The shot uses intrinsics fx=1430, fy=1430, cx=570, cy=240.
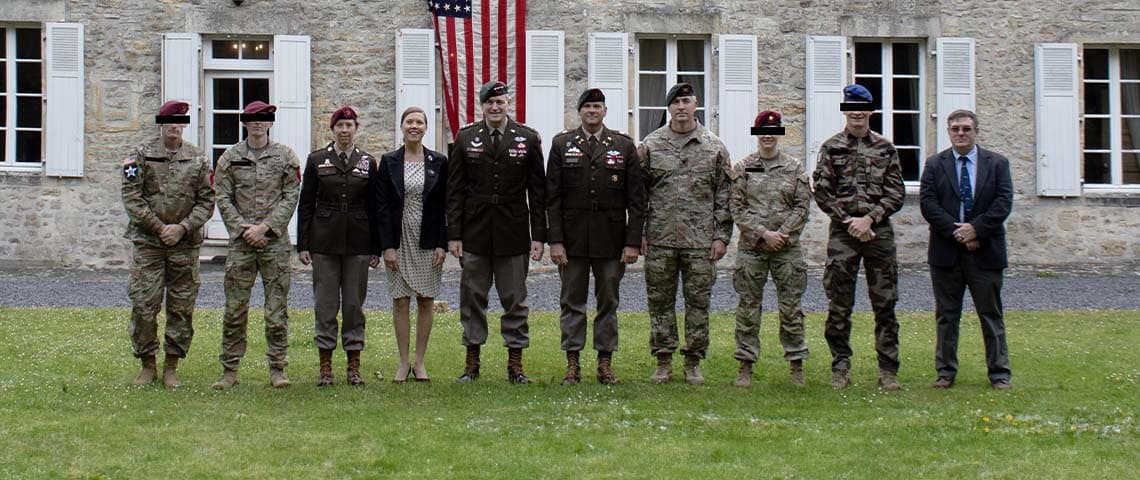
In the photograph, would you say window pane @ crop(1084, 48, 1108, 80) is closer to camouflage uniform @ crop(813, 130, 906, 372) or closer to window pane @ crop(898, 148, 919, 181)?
window pane @ crop(898, 148, 919, 181)

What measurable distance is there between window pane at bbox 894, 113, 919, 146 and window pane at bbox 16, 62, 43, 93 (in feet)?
33.0

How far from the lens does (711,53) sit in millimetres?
16812

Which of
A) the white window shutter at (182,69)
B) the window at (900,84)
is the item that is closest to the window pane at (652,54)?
the window at (900,84)

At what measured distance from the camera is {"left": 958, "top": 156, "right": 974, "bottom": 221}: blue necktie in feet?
29.4

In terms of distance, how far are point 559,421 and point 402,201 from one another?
2083mm

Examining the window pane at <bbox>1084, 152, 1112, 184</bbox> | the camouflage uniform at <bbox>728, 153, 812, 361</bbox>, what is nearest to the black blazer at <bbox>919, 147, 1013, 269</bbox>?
the camouflage uniform at <bbox>728, 153, 812, 361</bbox>

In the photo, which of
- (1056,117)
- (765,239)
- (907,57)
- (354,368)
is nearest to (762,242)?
(765,239)

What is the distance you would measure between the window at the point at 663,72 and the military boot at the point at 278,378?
343 inches

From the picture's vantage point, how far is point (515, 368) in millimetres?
8906

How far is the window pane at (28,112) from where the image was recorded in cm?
1653

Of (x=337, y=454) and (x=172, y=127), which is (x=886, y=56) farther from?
(x=337, y=454)

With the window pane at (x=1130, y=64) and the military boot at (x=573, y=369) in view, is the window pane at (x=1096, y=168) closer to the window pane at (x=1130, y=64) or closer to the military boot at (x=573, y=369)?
the window pane at (x=1130, y=64)

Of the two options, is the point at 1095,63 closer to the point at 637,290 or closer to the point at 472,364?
the point at 637,290

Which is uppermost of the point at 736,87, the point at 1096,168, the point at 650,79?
the point at 650,79
